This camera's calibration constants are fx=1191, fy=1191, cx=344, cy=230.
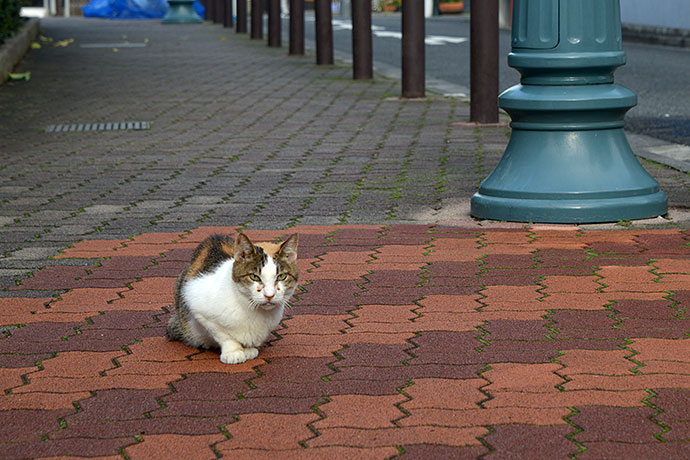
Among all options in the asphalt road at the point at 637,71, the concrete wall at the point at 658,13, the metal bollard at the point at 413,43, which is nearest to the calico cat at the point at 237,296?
the asphalt road at the point at 637,71

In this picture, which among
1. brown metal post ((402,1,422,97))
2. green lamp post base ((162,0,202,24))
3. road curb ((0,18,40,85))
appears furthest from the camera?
green lamp post base ((162,0,202,24))

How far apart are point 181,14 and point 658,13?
14.5 metres

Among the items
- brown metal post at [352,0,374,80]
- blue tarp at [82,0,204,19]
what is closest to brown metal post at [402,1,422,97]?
brown metal post at [352,0,374,80]

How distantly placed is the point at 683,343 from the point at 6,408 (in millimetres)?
2427

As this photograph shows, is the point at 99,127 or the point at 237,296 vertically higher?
the point at 237,296

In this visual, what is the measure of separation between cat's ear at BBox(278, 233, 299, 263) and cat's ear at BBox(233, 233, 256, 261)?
155mm

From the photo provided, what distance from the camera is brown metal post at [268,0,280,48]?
23.1 meters

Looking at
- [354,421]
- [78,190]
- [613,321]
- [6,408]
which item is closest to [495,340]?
[613,321]

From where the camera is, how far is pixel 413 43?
13758mm

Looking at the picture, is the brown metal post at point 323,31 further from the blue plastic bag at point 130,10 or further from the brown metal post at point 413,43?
the blue plastic bag at point 130,10

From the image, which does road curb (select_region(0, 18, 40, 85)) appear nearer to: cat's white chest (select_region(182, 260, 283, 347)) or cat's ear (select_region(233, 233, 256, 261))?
cat's white chest (select_region(182, 260, 283, 347))

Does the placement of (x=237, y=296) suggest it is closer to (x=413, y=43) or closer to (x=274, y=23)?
(x=413, y=43)

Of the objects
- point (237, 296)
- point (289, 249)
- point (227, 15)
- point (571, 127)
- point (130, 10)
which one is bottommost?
point (237, 296)

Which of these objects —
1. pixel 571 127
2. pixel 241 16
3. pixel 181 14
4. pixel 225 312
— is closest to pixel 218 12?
pixel 181 14
